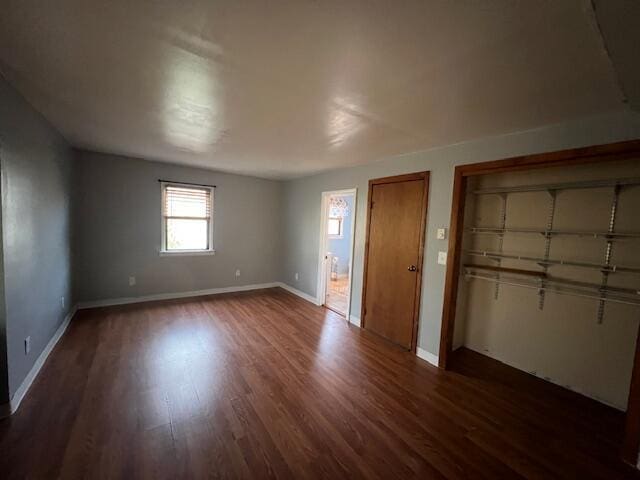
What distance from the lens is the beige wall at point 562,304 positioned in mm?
2145

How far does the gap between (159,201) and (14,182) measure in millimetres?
2420

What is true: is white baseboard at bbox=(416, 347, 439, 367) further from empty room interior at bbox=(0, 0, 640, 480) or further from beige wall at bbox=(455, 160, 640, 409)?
beige wall at bbox=(455, 160, 640, 409)

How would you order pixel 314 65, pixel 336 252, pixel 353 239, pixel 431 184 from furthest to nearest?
pixel 336 252, pixel 353 239, pixel 431 184, pixel 314 65

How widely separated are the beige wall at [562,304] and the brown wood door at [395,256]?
2.12ft

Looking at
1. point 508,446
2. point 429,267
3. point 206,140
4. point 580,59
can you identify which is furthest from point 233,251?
point 580,59

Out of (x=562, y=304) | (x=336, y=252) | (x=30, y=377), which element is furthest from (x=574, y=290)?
(x=336, y=252)

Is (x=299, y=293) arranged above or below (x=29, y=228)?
below

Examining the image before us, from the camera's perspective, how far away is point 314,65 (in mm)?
1396

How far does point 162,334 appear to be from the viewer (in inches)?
123

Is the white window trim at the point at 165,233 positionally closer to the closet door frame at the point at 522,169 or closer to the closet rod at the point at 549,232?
the closet door frame at the point at 522,169

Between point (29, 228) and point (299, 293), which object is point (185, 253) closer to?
point (299, 293)

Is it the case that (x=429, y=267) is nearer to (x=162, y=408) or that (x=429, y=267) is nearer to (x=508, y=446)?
(x=508, y=446)

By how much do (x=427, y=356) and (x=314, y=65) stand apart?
9.77 ft

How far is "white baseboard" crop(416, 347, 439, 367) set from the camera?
9.14 ft
